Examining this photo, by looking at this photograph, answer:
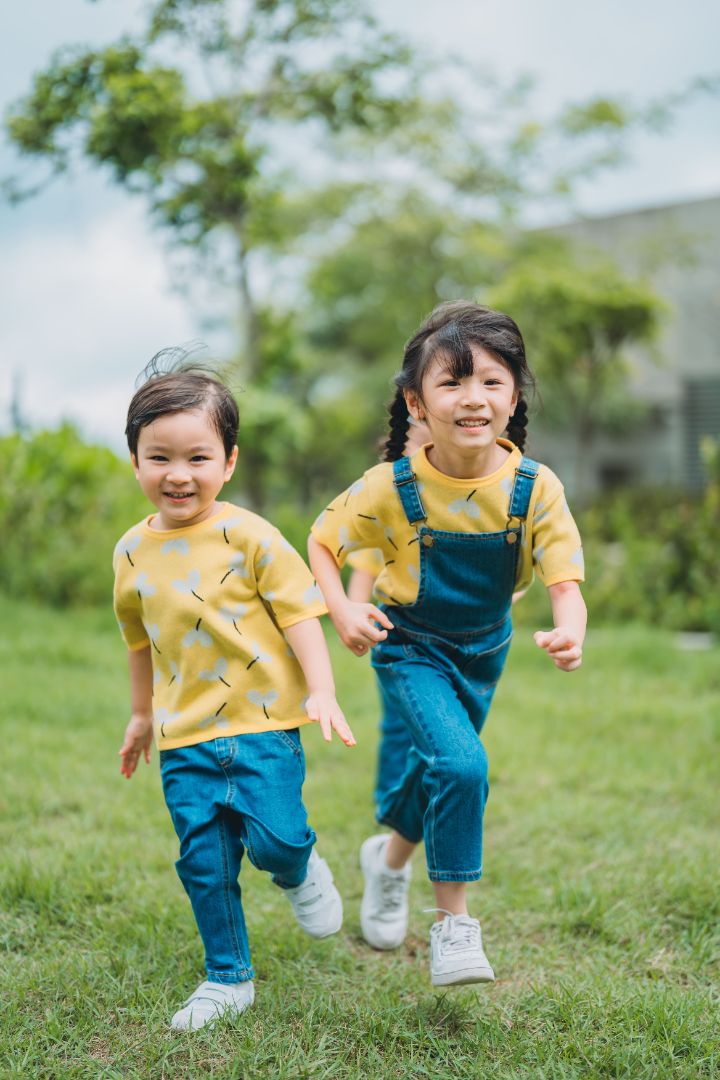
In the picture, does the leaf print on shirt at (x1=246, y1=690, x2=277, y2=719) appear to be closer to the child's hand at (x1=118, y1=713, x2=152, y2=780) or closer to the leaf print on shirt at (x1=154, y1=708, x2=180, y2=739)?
the leaf print on shirt at (x1=154, y1=708, x2=180, y2=739)

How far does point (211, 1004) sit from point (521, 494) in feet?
4.40

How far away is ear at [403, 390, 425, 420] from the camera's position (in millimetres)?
2605

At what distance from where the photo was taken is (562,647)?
2260mm

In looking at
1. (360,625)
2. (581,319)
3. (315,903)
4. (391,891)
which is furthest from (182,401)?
(581,319)

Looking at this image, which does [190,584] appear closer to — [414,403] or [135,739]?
[135,739]

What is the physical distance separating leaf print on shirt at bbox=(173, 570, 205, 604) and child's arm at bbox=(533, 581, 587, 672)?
0.75 metres

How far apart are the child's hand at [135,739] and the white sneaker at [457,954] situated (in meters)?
0.83

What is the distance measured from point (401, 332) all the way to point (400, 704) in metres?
19.8

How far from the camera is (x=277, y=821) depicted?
236 centimetres

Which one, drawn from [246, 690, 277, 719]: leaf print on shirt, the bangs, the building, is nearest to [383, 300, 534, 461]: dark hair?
the bangs

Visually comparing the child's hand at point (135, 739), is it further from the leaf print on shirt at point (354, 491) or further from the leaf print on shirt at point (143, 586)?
the leaf print on shirt at point (354, 491)

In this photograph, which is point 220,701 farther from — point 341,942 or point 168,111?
point 168,111

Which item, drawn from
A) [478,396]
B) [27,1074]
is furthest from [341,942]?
[478,396]

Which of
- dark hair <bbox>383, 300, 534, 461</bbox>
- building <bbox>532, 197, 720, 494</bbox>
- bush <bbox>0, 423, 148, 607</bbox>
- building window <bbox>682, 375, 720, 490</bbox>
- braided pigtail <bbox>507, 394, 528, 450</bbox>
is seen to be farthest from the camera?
building window <bbox>682, 375, 720, 490</bbox>
